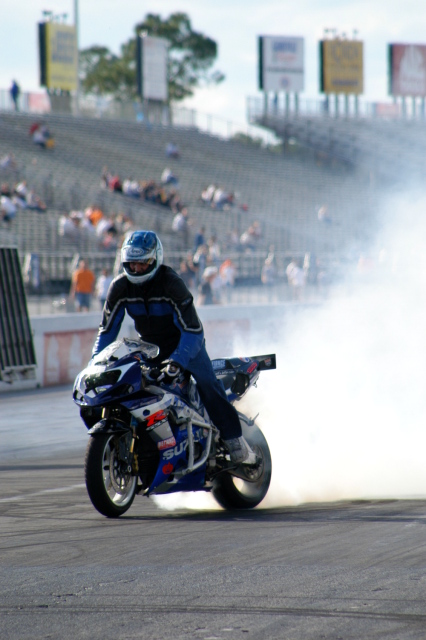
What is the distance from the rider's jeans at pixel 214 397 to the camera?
6.45 metres

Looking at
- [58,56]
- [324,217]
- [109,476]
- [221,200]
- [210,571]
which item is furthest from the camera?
[58,56]

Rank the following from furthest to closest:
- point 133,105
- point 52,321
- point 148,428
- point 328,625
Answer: point 133,105 → point 52,321 → point 148,428 → point 328,625

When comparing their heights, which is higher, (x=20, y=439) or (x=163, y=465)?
(x=163, y=465)

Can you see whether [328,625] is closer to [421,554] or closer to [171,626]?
[171,626]

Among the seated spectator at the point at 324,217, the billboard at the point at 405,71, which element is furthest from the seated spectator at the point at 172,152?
the billboard at the point at 405,71

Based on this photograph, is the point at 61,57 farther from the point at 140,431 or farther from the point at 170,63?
the point at 140,431

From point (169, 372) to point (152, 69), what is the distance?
163 ft

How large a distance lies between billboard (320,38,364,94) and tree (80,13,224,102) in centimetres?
1854

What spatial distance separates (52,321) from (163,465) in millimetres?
10344

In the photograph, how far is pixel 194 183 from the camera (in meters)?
42.2

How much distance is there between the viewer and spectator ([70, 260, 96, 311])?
21.3m

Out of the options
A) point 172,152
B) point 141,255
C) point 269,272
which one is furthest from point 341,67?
point 141,255

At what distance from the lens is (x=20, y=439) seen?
431 inches

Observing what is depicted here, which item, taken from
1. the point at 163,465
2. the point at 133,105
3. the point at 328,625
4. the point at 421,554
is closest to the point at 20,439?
the point at 163,465
